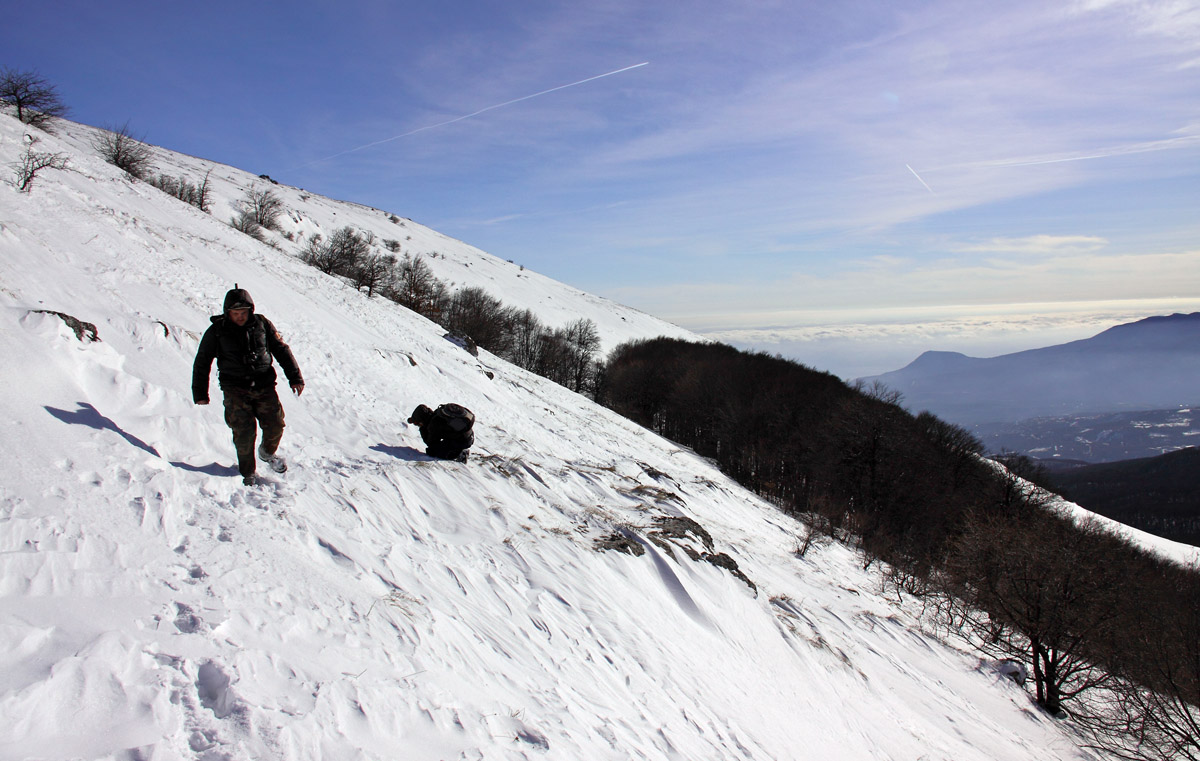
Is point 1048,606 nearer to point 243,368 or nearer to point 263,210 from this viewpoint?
point 243,368

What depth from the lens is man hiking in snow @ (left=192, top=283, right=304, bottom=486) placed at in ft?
17.7

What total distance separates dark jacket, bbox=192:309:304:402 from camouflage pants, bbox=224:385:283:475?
4.5 inches

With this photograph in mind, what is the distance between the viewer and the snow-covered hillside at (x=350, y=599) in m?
3.19

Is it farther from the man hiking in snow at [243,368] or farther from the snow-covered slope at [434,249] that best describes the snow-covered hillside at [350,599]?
the snow-covered slope at [434,249]

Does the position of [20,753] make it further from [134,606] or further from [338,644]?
[338,644]

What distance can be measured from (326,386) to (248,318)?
6880 mm

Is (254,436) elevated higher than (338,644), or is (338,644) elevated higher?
(254,436)

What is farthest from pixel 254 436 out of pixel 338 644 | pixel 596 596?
pixel 596 596

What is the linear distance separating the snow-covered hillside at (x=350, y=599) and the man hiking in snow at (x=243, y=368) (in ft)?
2.27

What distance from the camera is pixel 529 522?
8203 mm

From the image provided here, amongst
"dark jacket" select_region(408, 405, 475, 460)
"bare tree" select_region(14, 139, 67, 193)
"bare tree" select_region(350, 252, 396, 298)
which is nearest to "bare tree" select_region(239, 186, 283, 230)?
"bare tree" select_region(350, 252, 396, 298)

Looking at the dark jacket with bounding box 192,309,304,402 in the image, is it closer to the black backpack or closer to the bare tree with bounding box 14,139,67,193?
the black backpack

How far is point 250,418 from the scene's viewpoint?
570 cm

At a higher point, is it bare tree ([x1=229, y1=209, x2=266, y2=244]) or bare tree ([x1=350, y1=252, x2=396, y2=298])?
bare tree ([x1=229, y1=209, x2=266, y2=244])
